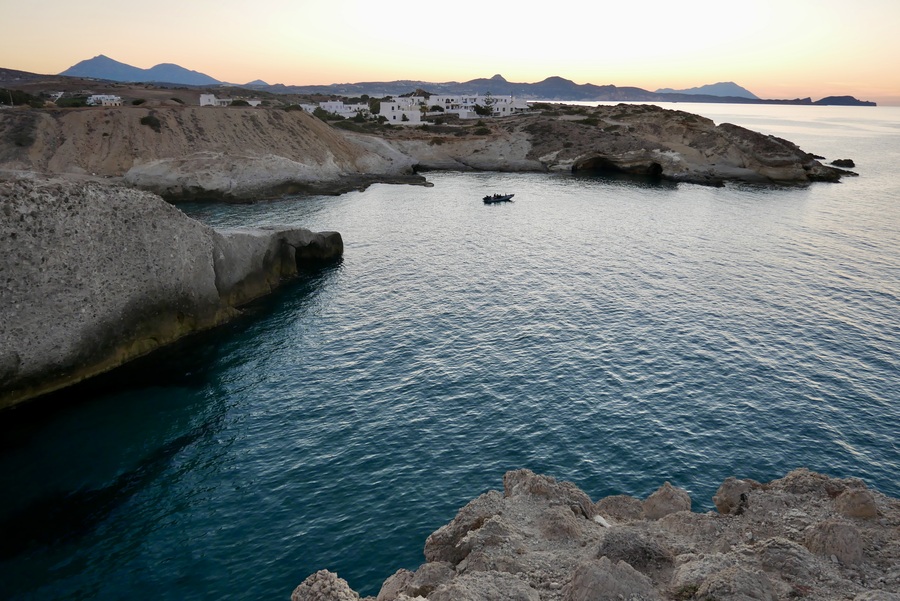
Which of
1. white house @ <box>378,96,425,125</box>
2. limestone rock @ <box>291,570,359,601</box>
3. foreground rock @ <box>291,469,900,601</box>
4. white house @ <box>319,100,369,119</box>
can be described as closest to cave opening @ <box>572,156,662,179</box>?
white house @ <box>378,96,425,125</box>

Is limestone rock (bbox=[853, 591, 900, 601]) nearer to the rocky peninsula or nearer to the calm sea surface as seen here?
the calm sea surface

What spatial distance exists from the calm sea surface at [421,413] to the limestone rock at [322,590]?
5175 mm

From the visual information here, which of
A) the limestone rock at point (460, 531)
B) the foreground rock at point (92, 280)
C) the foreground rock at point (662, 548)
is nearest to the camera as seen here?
the foreground rock at point (662, 548)

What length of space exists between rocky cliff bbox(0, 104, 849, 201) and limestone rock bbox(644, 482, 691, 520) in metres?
69.8

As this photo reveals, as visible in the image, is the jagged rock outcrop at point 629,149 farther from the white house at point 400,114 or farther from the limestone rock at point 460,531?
the limestone rock at point 460,531

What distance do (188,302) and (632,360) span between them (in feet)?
105

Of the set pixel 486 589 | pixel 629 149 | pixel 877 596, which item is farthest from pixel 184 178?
pixel 877 596

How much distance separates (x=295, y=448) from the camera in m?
27.2

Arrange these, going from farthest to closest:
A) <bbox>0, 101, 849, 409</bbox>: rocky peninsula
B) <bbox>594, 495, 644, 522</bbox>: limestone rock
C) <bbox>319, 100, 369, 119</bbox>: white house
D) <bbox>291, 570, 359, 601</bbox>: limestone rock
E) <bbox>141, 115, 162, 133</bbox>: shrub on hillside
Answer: <bbox>319, 100, 369, 119</bbox>: white house, <bbox>141, 115, 162, 133</bbox>: shrub on hillside, <bbox>0, 101, 849, 409</bbox>: rocky peninsula, <bbox>594, 495, 644, 522</bbox>: limestone rock, <bbox>291, 570, 359, 601</bbox>: limestone rock

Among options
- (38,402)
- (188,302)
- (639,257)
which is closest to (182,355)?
(188,302)

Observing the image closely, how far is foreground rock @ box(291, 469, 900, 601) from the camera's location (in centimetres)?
1352

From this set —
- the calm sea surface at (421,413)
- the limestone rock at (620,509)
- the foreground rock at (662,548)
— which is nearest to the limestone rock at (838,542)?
the foreground rock at (662,548)

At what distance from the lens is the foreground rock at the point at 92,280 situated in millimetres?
30812

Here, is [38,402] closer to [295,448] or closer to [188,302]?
[188,302]
